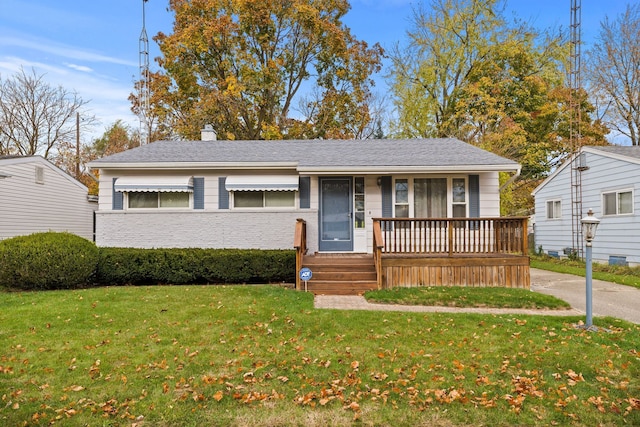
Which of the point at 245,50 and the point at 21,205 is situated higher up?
the point at 245,50

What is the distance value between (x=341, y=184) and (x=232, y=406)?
7.64m

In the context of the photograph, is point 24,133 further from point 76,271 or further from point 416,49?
point 416,49

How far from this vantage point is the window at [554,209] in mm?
15748

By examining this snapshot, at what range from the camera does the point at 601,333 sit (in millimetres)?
5258

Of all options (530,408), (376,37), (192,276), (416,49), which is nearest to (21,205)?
(192,276)

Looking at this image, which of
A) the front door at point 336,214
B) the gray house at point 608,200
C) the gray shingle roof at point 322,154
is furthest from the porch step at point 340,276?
the gray house at point 608,200

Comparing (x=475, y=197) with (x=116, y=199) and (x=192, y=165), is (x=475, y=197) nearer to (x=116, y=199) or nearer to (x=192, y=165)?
(x=192, y=165)

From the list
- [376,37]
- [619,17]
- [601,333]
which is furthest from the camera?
[376,37]

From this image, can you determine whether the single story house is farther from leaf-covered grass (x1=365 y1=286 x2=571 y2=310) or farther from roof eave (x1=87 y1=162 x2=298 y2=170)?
leaf-covered grass (x1=365 y1=286 x2=571 y2=310)

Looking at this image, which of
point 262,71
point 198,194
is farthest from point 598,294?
point 262,71

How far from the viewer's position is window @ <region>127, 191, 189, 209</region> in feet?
34.9

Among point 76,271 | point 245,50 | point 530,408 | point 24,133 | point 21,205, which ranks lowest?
point 530,408

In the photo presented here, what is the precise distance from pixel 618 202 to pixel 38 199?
811 inches

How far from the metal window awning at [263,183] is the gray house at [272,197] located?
0.03m
